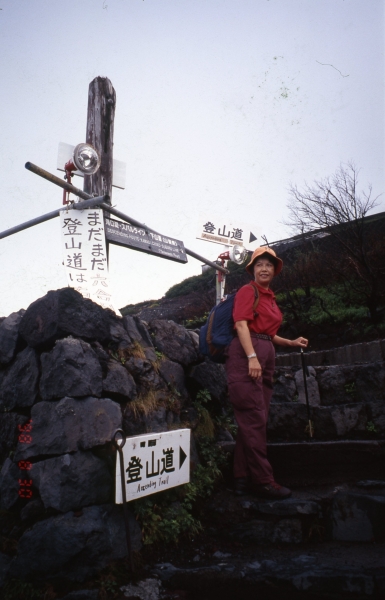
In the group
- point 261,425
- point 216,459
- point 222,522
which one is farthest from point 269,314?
point 222,522

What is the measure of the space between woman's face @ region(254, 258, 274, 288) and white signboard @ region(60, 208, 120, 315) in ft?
4.52

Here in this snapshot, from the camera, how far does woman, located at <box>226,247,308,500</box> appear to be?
12.4ft

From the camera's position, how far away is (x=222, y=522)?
368 centimetres

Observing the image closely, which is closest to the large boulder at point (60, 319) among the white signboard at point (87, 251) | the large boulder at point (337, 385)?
the white signboard at point (87, 251)

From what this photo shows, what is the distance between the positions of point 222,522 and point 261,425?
0.83 m

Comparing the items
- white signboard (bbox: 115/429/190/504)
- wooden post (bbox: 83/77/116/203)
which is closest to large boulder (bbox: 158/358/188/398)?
white signboard (bbox: 115/429/190/504)

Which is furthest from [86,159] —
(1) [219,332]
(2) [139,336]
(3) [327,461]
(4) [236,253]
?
(3) [327,461]

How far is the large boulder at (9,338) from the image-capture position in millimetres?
3938

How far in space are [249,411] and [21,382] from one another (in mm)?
1898

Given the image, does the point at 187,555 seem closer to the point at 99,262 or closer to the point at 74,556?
the point at 74,556

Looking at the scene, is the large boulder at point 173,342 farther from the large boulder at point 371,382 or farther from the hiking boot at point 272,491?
the large boulder at point 371,382

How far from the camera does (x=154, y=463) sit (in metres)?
3.45

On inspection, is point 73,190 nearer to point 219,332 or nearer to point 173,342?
point 173,342

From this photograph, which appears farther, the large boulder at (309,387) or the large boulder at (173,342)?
the large boulder at (309,387)
